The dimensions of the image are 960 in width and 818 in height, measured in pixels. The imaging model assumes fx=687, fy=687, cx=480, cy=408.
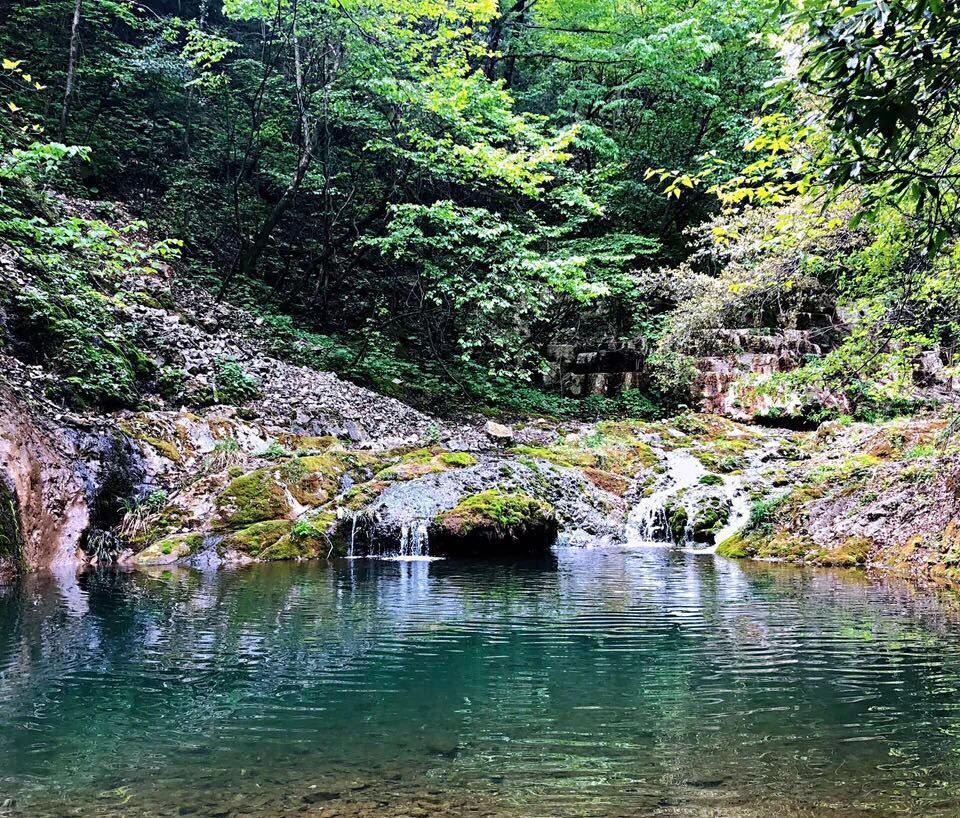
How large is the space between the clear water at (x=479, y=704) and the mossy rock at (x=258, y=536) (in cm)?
296

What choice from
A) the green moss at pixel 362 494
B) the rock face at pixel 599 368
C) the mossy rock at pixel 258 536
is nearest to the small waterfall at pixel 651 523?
the green moss at pixel 362 494

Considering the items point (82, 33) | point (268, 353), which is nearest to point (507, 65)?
point (82, 33)

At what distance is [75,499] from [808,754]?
348 inches

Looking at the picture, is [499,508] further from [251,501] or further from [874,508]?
[874,508]

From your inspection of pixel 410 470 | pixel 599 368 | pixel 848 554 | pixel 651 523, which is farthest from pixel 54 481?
pixel 599 368

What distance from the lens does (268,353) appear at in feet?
51.3

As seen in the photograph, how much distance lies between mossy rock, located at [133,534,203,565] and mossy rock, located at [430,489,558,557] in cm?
337

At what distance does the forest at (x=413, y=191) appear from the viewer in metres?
13.0

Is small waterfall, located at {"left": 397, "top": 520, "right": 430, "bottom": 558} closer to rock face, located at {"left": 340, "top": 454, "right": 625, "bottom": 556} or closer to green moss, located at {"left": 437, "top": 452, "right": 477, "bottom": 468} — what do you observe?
rock face, located at {"left": 340, "top": 454, "right": 625, "bottom": 556}

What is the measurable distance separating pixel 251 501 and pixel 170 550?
1398 mm

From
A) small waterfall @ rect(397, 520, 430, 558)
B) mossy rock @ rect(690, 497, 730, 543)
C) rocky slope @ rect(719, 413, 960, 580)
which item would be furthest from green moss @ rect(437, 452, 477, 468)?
rocky slope @ rect(719, 413, 960, 580)

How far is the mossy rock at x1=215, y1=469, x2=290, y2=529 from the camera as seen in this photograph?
10203 millimetres

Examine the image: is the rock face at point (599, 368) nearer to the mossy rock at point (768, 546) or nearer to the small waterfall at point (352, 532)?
the mossy rock at point (768, 546)

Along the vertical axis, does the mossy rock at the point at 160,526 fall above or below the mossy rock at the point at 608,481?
below
